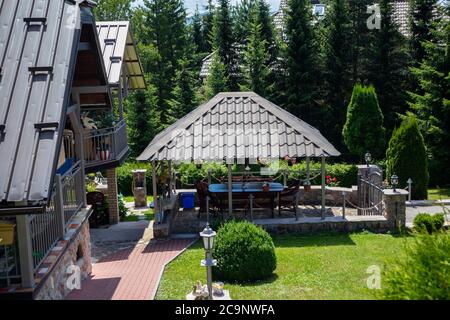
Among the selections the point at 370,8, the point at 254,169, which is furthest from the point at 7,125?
the point at 370,8

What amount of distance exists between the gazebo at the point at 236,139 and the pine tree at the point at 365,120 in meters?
9.34

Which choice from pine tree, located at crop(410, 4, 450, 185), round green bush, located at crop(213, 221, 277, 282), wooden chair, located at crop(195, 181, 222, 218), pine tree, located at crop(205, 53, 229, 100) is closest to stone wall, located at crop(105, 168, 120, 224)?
wooden chair, located at crop(195, 181, 222, 218)

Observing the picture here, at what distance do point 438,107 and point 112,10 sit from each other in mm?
24575

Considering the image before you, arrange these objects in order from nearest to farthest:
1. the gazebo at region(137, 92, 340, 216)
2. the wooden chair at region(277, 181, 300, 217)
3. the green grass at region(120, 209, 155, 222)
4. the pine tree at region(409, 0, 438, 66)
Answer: the gazebo at region(137, 92, 340, 216)
the wooden chair at region(277, 181, 300, 217)
the green grass at region(120, 209, 155, 222)
the pine tree at region(409, 0, 438, 66)

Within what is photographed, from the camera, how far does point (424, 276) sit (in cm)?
695

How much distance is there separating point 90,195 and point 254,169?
32.4 feet

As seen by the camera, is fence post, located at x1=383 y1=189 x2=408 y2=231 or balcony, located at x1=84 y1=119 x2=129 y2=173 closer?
fence post, located at x1=383 y1=189 x2=408 y2=231

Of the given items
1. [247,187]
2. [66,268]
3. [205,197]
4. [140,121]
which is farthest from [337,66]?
[66,268]

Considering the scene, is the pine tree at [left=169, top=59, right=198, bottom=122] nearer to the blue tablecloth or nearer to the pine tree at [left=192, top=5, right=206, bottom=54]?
the blue tablecloth

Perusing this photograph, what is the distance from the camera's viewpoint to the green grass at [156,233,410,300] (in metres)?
10.9

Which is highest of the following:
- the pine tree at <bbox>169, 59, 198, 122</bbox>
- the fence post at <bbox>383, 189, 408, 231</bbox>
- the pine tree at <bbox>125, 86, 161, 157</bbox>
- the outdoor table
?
the pine tree at <bbox>169, 59, 198, 122</bbox>

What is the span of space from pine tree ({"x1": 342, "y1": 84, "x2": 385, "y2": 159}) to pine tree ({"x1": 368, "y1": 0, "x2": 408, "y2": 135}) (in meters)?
4.35

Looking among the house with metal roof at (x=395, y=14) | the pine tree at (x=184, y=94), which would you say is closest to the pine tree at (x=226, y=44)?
the house with metal roof at (x=395, y=14)

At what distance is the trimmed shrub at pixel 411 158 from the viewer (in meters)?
20.3
